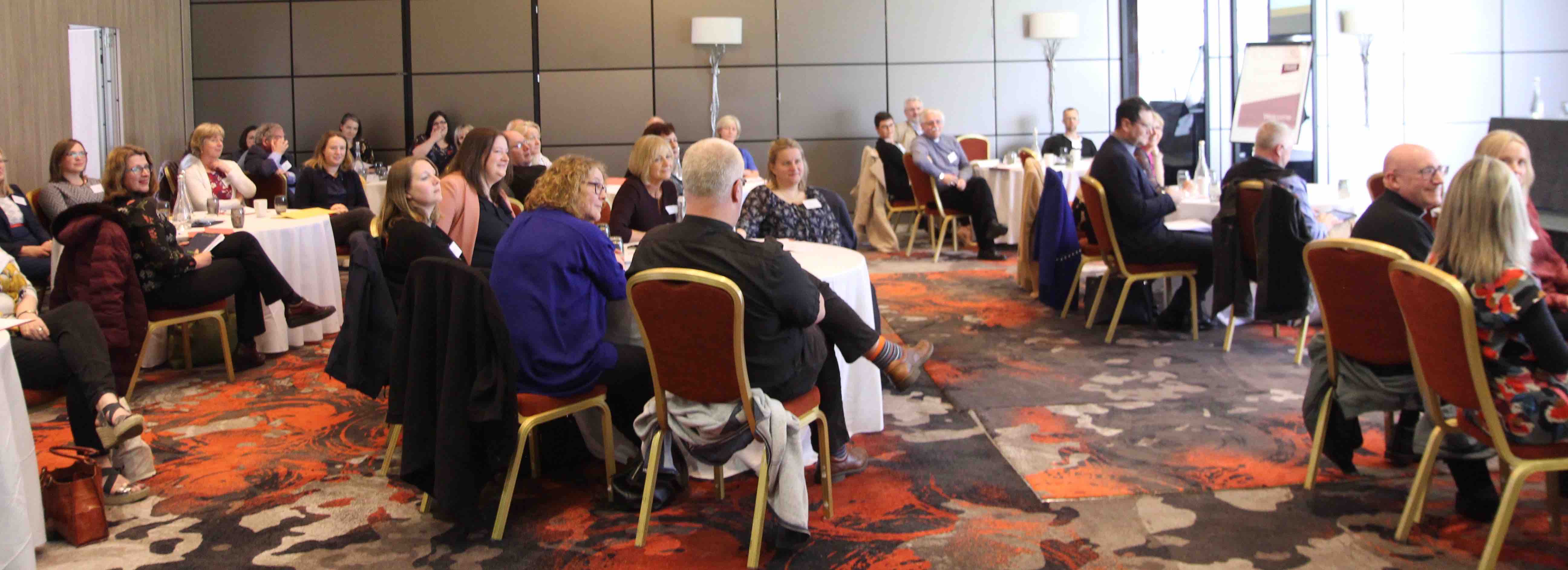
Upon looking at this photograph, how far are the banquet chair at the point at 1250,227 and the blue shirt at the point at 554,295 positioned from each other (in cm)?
319

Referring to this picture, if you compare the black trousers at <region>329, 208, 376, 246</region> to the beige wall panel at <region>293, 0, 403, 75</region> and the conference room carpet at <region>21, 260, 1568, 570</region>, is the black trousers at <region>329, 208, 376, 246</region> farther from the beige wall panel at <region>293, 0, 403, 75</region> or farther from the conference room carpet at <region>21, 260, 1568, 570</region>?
the beige wall panel at <region>293, 0, 403, 75</region>

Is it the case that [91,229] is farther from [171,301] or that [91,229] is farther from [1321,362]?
[1321,362]

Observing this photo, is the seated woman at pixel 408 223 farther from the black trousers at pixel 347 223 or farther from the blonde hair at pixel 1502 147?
the blonde hair at pixel 1502 147

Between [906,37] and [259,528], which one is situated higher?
[906,37]

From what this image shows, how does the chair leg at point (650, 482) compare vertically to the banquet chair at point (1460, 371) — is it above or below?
below

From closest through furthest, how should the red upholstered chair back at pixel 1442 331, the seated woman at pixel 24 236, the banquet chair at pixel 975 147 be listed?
1. the red upholstered chair back at pixel 1442 331
2. the seated woman at pixel 24 236
3. the banquet chair at pixel 975 147

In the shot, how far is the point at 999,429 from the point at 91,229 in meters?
3.54

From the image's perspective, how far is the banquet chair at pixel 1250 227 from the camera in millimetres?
5484

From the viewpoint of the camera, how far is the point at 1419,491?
3.29 m

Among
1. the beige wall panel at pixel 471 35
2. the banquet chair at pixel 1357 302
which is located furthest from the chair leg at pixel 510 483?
the beige wall panel at pixel 471 35

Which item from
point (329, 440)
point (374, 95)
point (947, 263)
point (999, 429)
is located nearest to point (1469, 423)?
point (999, 429)

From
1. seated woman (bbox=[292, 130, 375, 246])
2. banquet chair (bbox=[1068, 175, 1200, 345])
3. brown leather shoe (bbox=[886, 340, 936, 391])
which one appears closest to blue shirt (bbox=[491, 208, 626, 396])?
brown leather shoe (bbox=[886, 340, 936, 391])

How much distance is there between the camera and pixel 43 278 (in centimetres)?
624

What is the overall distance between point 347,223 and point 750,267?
488 centimetres
